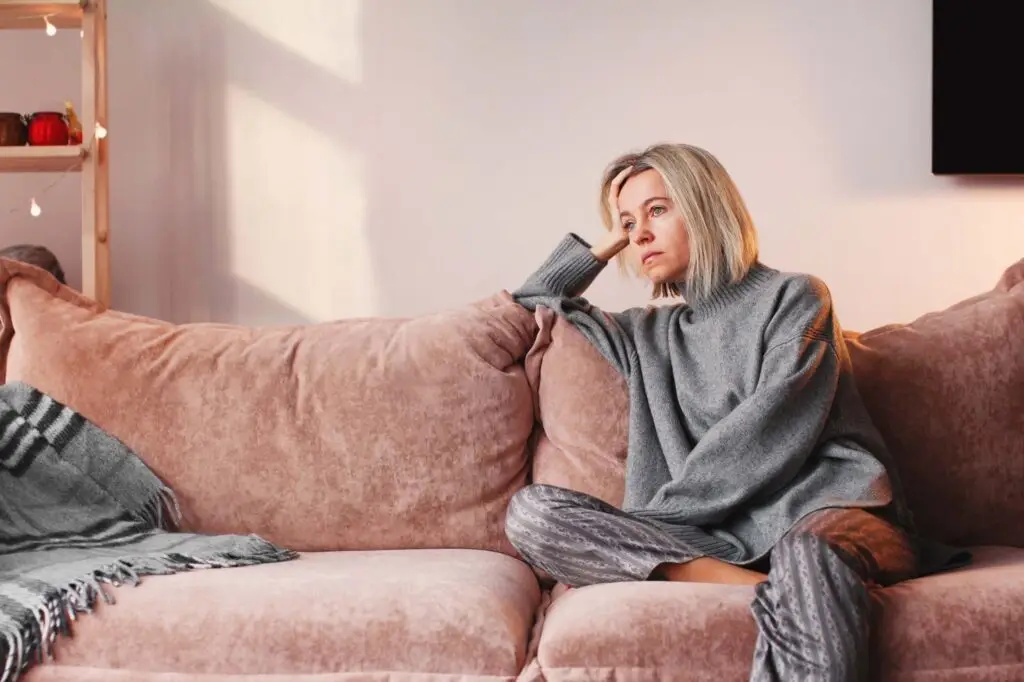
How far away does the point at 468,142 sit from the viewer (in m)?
2.49

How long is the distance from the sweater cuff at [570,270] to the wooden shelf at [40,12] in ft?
3.97

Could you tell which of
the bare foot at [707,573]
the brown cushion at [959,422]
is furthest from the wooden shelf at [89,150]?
the brown cushion at [959,422]

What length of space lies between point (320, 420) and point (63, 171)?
113cm

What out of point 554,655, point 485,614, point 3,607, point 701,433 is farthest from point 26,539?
point 701,433

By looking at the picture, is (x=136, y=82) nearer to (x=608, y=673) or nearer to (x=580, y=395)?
(x=580, y=395)

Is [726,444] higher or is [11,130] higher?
[11,130]

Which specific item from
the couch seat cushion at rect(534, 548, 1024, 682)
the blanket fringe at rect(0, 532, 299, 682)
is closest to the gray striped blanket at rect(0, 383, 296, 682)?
the blanket fringe at rect(0, 532, 299, 682)

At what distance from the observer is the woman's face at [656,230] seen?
1929 millimetres

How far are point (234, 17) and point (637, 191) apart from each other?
1.17 meters

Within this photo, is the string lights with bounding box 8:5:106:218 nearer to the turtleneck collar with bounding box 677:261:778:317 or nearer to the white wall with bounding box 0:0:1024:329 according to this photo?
the white wall with bounding box 0:0:1024:329

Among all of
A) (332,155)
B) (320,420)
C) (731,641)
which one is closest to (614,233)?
(320,420)

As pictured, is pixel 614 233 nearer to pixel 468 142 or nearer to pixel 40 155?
pixel 468 142

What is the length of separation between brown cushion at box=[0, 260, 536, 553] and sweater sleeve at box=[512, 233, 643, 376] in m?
0.08

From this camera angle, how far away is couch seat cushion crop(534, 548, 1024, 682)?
1320 millimetres
